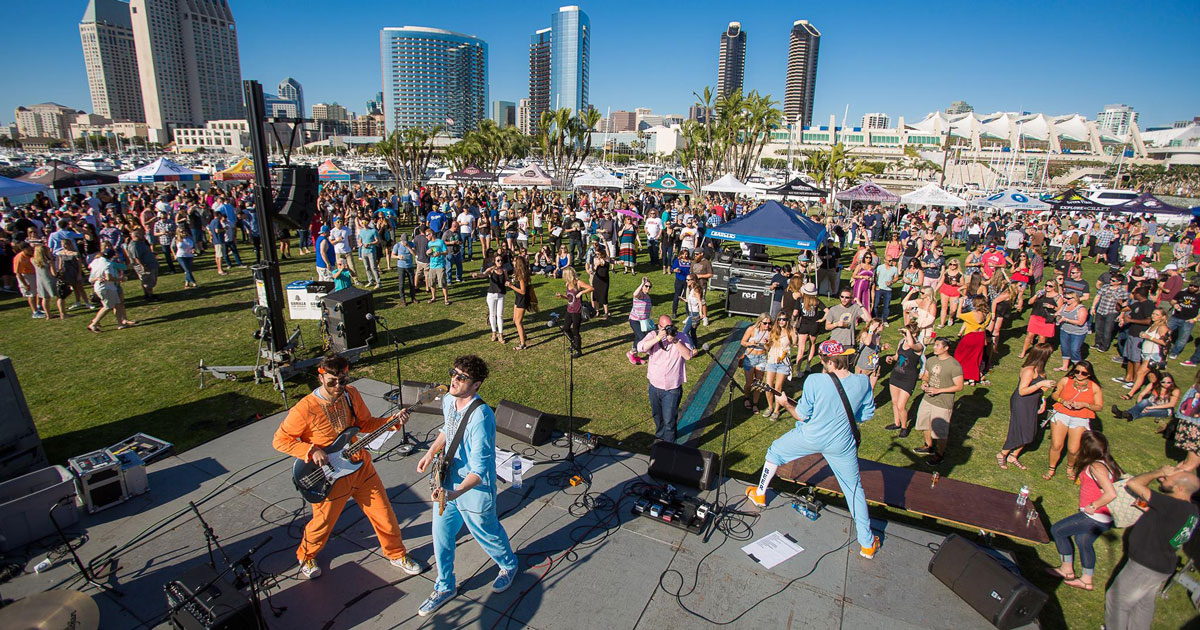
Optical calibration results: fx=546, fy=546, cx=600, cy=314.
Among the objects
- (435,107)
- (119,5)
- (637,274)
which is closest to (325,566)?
(637,274)

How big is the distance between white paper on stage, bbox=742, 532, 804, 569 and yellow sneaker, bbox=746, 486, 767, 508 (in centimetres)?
39

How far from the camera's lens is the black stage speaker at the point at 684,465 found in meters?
5.51

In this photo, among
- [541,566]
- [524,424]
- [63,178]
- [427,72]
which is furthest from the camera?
[427,72]

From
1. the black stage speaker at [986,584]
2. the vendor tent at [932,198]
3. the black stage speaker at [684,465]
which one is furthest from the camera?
the vendor tent at [932,198]

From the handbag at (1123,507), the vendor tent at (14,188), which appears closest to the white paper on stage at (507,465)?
the handbag at (1123,507)

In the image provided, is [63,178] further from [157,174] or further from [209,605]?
[209,605]

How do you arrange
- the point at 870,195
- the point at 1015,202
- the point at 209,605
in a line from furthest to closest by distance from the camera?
the point at 870,195
the point at 1015,202
the point at 209,605

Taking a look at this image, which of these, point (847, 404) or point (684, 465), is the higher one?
point (847, 404)

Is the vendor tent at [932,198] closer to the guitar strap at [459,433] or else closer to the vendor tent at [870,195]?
the vendor tent at [870,195]

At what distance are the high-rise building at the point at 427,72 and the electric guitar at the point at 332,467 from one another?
193 metres

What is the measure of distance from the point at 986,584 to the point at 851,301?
203 inches

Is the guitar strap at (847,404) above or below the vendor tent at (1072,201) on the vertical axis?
below

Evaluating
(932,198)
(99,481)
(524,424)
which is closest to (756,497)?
(524,424)

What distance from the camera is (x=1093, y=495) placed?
4398mm
